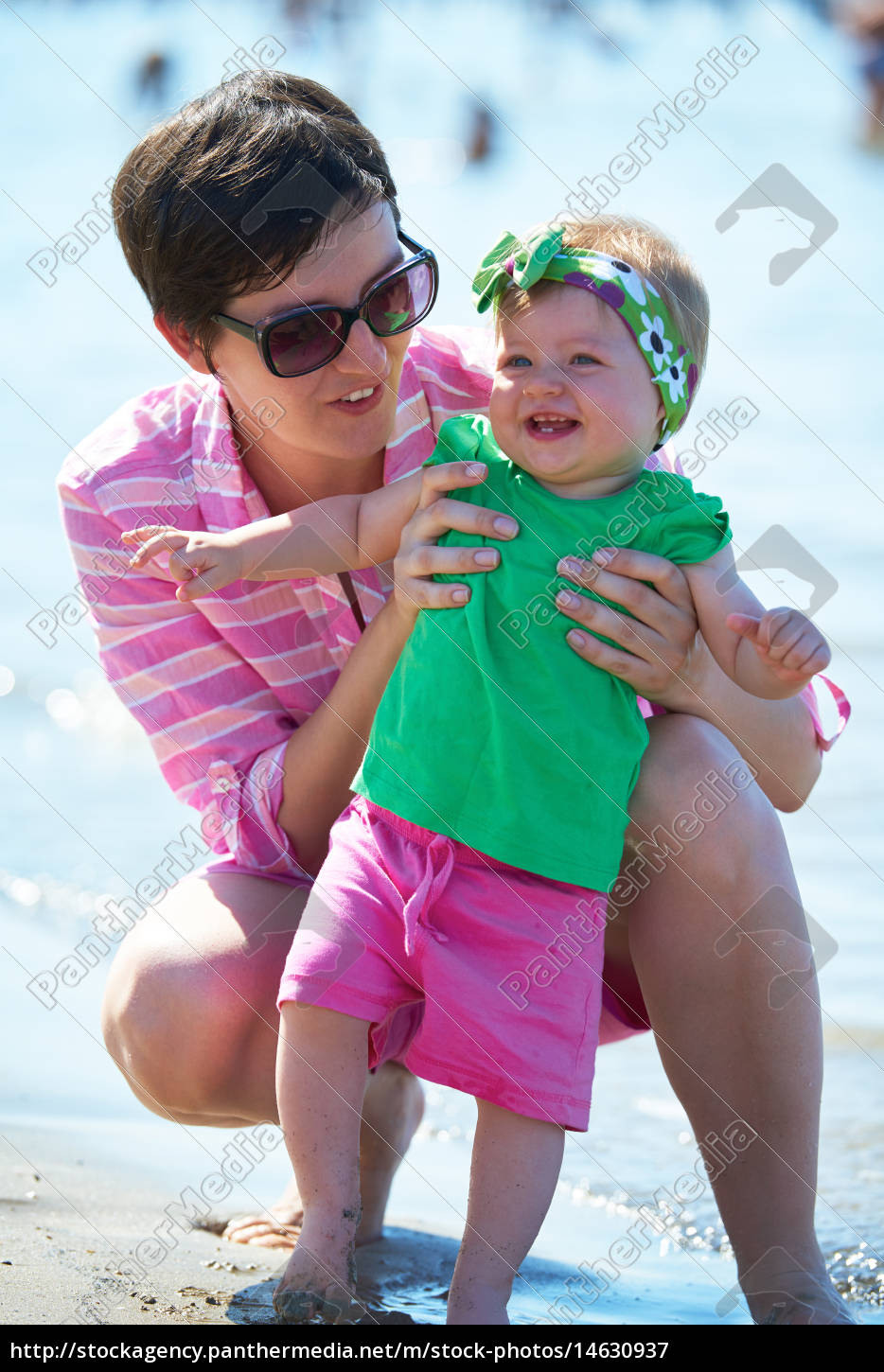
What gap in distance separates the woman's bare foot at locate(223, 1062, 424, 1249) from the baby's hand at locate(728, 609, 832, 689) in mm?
1124

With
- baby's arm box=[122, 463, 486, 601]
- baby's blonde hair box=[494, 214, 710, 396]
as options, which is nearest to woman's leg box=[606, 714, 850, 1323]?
baby's arm box=[122, 463, 486, 601]

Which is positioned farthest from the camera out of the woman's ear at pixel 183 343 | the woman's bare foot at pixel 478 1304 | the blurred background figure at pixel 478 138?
the blurred background figure at pixel 478 138

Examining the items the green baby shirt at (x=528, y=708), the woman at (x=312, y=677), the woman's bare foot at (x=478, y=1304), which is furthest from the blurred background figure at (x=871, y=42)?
the woman's bare foot at (x=478, y=1304)

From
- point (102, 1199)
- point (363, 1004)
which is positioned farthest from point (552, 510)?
point (102, 1199)

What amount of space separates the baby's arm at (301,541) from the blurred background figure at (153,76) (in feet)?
18.5

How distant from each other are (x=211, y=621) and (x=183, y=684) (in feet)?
0.38

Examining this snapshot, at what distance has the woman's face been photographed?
2090 mm

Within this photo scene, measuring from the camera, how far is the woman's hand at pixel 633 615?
70.9 inches

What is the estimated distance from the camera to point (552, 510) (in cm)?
186

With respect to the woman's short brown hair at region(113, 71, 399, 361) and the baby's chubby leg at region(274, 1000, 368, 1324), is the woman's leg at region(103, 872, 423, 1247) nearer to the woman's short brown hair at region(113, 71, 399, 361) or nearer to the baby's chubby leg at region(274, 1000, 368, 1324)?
the baby's chubby leg at region(274, 1000, 368, 1324)

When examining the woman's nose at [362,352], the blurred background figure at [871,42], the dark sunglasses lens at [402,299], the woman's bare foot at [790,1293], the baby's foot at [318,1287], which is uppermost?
the blurred background figure at [871,42]

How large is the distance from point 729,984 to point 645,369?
0.82 meters

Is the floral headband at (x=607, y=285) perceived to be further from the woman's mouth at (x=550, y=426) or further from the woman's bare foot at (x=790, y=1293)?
the woman's bare foot at (x=790, y=1293)

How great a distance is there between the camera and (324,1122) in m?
1.71
